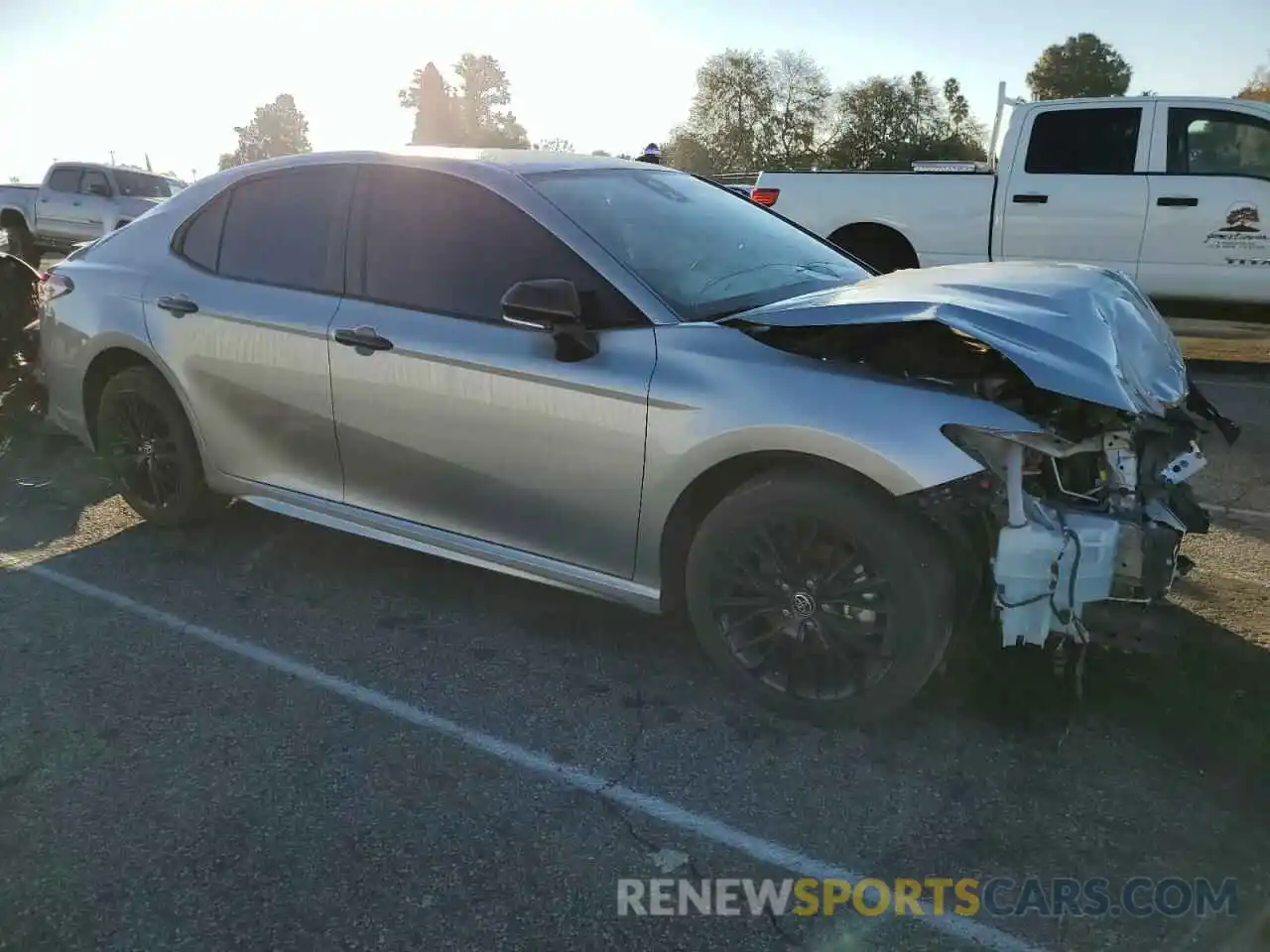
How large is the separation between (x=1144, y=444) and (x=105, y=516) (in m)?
4.62

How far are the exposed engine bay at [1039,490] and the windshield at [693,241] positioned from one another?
40 cm

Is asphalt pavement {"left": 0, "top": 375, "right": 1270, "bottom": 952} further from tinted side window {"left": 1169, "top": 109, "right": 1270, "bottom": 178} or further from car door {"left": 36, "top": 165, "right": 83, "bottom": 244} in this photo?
car door {"left": 36, "top": 165, "right": 83, "bottom": 244}

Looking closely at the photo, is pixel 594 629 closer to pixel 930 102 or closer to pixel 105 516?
pixel 105 516

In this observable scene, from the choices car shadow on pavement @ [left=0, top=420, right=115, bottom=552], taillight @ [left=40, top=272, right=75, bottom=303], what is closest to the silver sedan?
taillight @ [left=40, top=272, right=75, bottom=303]

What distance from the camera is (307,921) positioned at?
2426mm

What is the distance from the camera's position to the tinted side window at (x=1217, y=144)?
27.3ft

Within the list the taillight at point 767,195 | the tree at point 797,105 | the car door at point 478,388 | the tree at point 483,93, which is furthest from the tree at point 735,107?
the car door at point 478,388

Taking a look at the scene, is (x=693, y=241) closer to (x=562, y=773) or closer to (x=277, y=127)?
(x=562, y=773)

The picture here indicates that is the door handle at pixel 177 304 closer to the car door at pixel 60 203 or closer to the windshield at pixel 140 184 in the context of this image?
the windshield at pixel 140 184

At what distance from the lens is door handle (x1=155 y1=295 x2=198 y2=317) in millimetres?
4422

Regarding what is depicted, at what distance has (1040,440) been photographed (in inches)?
115

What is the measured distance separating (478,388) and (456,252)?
0.54m

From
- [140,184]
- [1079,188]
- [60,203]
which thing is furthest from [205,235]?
[60,203]

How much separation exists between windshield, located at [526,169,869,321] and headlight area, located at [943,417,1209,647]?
3.42 ft
